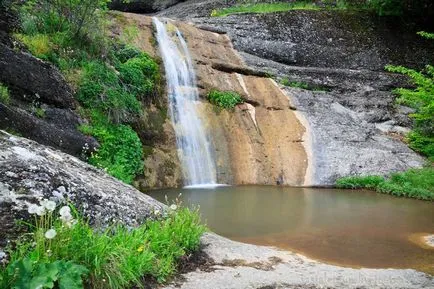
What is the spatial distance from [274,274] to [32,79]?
24.5 feet

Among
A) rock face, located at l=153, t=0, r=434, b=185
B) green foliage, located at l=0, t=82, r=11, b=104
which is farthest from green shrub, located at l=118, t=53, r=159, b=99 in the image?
green foliage, located at l=0, t=82, r=11, b=104

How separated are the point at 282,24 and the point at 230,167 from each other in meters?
9.93

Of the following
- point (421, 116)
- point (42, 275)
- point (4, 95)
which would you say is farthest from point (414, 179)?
point (42, 275)

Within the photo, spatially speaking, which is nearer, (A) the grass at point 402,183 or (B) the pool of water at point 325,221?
(B) the pool of water at point 325,221

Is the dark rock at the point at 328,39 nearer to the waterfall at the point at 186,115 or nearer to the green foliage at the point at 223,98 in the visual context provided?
the waterfall at the point at 186,115

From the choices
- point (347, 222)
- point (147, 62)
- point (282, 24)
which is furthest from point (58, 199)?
point (282, 24)

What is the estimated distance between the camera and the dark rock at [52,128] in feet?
29.2

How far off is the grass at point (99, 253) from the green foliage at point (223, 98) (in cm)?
1061

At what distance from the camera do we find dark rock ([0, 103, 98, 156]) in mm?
8891

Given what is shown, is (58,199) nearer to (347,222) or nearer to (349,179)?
(347,222)

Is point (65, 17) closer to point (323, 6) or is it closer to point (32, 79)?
point (32, 79)

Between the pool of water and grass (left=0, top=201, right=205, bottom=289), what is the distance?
3041 millimetres

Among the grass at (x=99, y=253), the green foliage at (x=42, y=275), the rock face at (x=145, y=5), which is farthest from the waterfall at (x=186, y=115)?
the rock face at (x=145, y=5)

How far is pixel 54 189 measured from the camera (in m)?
5.56
